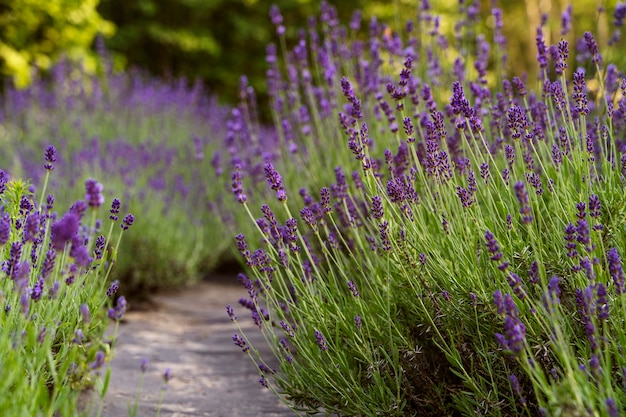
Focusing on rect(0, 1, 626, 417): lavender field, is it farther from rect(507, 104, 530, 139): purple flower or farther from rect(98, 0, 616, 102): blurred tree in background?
rect(98, 0, 616, 102): blurred tree in background

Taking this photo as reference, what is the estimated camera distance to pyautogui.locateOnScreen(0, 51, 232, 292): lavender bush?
200 inches

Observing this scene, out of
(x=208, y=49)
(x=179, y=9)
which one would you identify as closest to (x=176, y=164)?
(x=208, y=49)

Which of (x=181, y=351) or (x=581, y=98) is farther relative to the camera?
(x=181, y=351)

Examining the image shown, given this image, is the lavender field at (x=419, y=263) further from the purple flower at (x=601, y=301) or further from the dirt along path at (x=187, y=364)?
the dirt along path at (x=187, y=364)

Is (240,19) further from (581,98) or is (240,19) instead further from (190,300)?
(581,98)

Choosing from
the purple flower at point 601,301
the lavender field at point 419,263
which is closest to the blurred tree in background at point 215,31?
the lavender field at point 419,263

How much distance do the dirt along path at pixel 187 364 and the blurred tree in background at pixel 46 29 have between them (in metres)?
5.52

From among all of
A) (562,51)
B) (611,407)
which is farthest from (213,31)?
(611,407)

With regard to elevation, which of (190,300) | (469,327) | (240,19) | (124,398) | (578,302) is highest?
(240,19)

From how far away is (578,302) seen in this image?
1.95m

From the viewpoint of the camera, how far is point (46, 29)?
1002 centimetres

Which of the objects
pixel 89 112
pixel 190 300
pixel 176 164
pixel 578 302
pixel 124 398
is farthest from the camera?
pixel 89 112

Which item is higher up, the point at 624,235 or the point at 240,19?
the point at 240,19

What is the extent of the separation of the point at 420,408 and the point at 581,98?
3.83ft
